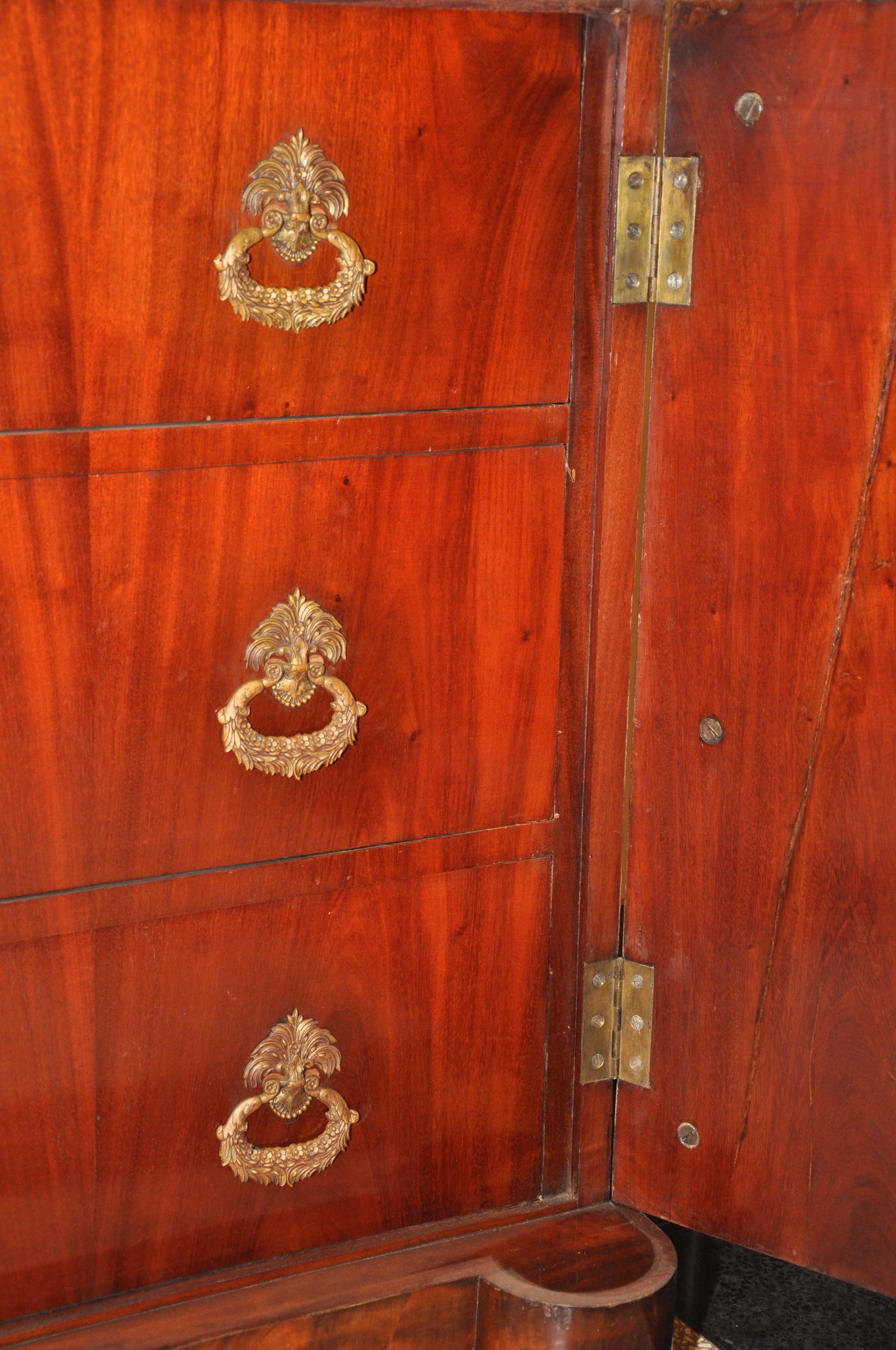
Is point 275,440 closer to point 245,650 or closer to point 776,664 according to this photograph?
point 245,650

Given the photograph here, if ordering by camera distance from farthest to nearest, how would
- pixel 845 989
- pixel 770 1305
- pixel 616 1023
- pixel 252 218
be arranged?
pixel 770 1305
pixel 616 1023
pixel 845 989
pixel 252 218

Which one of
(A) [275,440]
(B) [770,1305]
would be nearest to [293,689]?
(A) [275,440]

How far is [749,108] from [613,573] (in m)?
0.28

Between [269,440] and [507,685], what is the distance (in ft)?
0.70

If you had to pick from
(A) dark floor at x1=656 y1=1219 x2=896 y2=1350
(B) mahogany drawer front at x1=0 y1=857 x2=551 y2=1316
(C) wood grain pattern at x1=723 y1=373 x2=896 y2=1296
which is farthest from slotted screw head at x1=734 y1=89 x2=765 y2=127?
(A) dark floor at x1=656 y1=1219 x2=896 y2=1350

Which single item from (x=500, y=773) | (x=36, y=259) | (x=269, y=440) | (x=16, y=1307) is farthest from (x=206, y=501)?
(x=16, y=1307)

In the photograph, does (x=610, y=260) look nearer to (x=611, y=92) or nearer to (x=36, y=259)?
(x=611, y=92)

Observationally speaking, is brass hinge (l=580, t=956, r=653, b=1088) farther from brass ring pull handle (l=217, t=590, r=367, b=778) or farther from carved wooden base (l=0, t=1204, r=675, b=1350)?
brass ring pull handle (l=217, t=590, r=367, b=778)

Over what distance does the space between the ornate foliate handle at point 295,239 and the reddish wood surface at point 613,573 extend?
171 millimetres

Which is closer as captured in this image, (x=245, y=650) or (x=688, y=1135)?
(x=245, y=650)

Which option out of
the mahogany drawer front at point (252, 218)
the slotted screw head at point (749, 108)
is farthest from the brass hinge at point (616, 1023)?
the slotted screw head at point (749, 108)

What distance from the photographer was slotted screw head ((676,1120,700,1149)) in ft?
3.30

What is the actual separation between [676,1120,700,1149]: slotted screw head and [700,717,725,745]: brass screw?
0.25m

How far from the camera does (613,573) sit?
97cm
